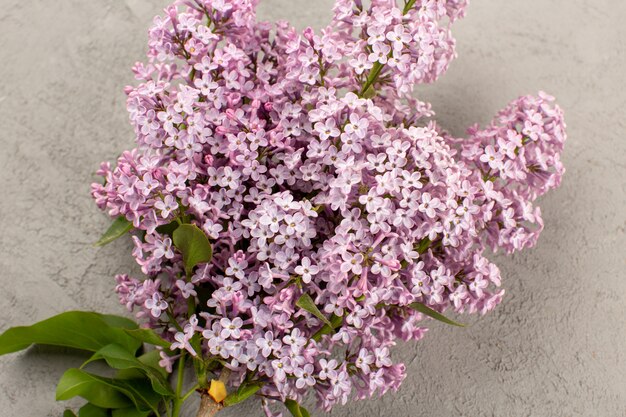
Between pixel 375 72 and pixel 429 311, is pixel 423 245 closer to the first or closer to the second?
pixel 429 311

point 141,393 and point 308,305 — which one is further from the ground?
point 308,305

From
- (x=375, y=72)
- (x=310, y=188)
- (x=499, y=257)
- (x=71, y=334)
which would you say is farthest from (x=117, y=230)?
(x=499, y=257)

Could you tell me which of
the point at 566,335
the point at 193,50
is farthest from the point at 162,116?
the point at 566,335

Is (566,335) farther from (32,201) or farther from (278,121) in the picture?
(32,201)


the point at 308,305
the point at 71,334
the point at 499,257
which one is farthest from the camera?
the point at 499,257

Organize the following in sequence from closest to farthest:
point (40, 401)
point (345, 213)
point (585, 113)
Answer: point (345, 213) → point (40, 401) → point (585, 113)

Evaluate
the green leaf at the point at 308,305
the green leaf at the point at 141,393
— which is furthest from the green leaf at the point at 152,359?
the green leaf at the point at 308,305

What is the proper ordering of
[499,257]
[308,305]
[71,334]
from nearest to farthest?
[308,305] → [71,334] → [499,257]
